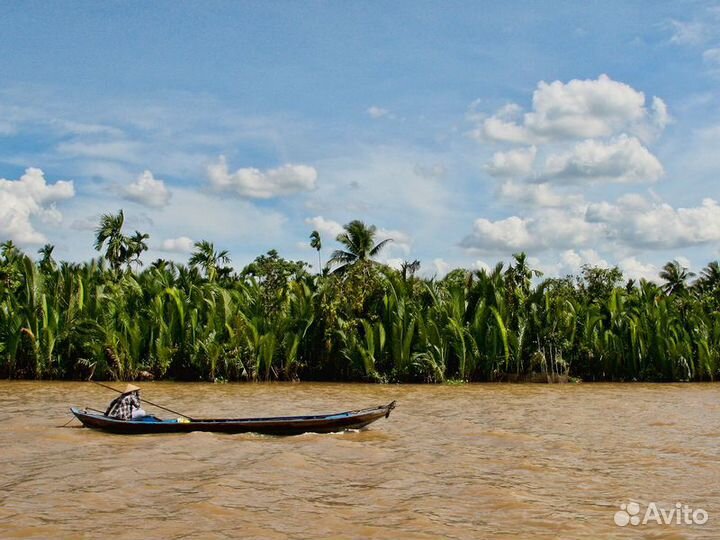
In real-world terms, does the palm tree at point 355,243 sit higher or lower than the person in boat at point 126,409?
higher

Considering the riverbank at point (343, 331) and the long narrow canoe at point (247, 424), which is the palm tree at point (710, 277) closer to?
the riverbank at point (343, 331)

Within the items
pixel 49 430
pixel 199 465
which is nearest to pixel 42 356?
pixel 49 430

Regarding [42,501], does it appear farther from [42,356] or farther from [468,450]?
[42,356]

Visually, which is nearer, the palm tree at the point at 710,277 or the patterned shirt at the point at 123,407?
the patterned shirt at the point at 123,407

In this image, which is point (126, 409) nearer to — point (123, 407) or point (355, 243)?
point (123, 407)

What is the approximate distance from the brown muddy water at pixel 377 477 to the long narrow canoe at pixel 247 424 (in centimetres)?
18

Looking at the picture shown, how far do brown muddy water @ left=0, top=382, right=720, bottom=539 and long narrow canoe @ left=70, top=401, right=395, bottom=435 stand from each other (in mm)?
176

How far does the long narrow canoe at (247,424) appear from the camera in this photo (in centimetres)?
1277

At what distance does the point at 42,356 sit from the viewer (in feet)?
77.4

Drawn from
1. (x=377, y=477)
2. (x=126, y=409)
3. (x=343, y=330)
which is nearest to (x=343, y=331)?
(x=343, y=330)

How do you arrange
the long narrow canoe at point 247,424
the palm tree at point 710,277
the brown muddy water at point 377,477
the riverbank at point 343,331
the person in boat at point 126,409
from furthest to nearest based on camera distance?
the palm tree at point 710,277 → the riverbank at point 343,331 → the person in boat at point 126,409 → the long narrow canoe at point 247,424 → the brown muddy water at point 377,477

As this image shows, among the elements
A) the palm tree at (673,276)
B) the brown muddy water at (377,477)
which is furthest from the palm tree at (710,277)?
the brown muddy water at (377,477)

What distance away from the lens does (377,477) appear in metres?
9.93

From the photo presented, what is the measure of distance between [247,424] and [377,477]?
3536mm
